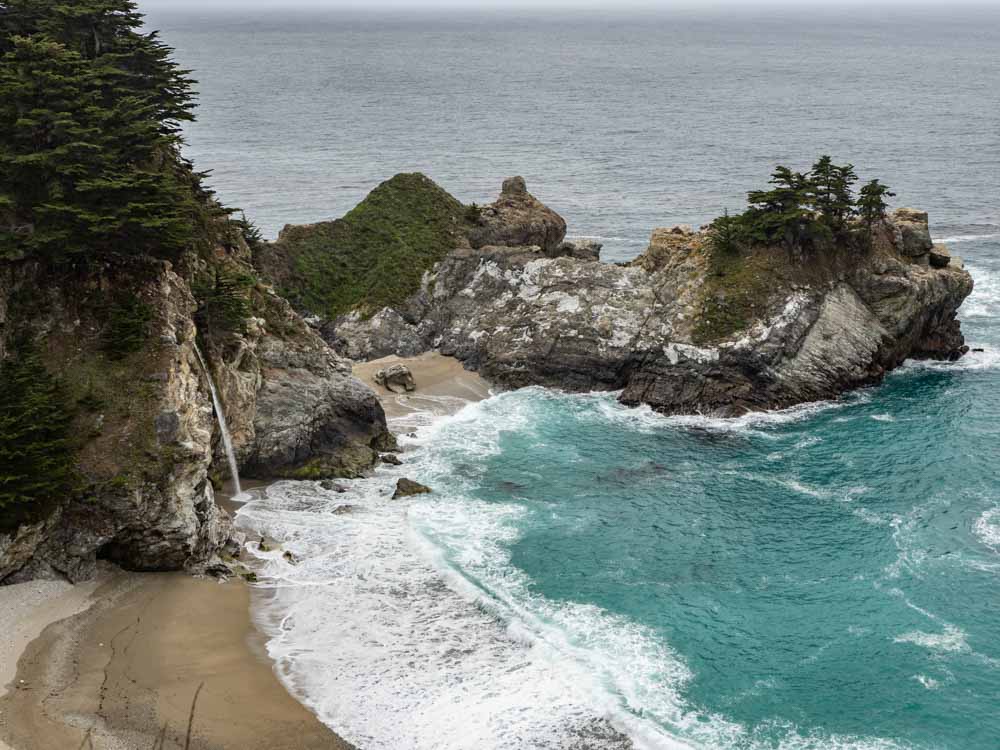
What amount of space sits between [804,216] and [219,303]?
3717cm

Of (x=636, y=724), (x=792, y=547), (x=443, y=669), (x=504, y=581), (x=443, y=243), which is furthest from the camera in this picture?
(x=443, y=243)

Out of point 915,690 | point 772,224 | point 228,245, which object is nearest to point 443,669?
point 915,690

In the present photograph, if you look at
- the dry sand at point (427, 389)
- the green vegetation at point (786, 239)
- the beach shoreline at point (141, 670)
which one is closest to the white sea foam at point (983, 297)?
the green vegetation at point (786, 239)

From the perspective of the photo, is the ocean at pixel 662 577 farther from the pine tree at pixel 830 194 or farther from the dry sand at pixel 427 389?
the pine tree at pixel 830 194

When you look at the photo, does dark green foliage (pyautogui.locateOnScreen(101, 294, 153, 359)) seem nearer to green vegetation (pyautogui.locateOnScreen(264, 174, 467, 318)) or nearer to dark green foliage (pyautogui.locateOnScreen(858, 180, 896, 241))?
green vegetation (pyautogui.locateOnScreen(264, 174, 467, 318))

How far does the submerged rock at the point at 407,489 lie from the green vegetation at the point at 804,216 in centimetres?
2803

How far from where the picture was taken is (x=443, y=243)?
77.8m

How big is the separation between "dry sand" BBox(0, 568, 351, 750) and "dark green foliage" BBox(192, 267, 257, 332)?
14.0m

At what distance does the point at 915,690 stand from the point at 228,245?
40.4 meters

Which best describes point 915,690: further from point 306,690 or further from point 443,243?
point 443,243

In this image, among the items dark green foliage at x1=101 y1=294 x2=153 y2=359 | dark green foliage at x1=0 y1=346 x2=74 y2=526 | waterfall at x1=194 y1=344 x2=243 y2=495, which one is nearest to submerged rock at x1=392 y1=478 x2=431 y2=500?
waterfall at x1=194 y1=344 x2=243 y2=495

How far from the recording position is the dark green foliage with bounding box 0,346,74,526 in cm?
3769

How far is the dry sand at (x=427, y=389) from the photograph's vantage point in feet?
Result: 202

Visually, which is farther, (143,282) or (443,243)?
(443,243)
